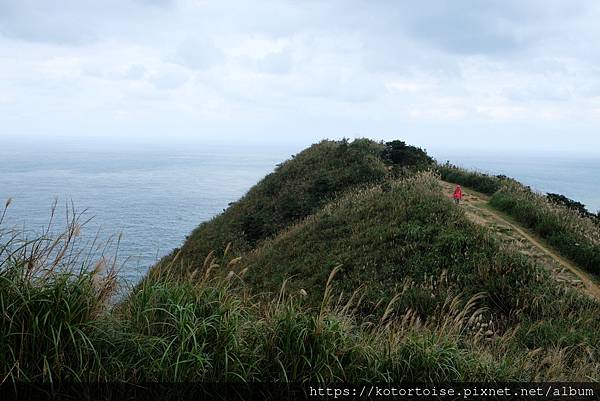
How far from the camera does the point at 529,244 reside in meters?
10.7

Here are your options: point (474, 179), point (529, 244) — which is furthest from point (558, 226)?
point (474, 179)

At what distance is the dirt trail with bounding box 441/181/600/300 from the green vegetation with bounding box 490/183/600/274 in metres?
0.27

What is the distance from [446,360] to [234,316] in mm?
2194

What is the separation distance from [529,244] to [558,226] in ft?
5.93

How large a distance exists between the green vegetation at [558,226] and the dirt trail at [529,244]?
0.27 metres

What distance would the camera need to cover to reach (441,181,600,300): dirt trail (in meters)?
8.95

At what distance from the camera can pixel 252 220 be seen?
71.1ft

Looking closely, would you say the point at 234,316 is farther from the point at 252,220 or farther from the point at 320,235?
the point at 252,220

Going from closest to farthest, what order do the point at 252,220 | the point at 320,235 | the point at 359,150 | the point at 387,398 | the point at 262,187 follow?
the point at 387,398, the point at 320,235, the point at 252,220, the point at 359,150, the point at 262,187

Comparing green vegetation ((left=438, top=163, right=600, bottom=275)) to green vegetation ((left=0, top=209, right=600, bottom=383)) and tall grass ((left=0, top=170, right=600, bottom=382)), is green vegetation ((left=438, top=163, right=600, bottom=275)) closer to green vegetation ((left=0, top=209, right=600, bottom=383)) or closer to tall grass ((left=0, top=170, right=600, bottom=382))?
tall grass ((left=0, top=170, right=600, bottom=382))

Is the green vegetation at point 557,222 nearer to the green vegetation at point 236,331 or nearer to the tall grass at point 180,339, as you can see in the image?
the green vegetation at point 236,331

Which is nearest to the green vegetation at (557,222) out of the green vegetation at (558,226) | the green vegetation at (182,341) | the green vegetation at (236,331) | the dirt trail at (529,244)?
the green vegetation at (558,226)

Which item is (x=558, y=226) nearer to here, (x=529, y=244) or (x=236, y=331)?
(x=529, y=244)

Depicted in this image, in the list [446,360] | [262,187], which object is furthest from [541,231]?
[262,187]
